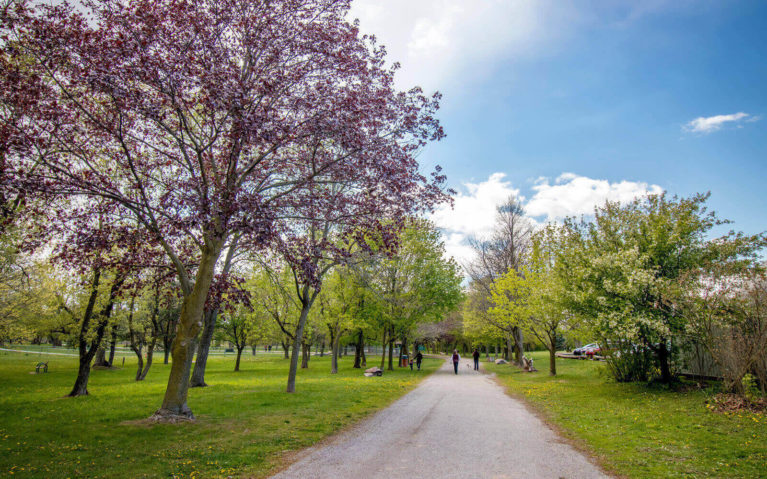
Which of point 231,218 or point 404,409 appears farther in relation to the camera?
point 404,409

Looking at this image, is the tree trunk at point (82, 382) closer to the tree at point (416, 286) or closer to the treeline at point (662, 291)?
the tree at point (416, 286)

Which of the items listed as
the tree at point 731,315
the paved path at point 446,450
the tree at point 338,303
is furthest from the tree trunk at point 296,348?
the tree at point 731,315

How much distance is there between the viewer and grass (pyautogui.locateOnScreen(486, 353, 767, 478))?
6316 millimetres

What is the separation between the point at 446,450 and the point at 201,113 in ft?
30.4

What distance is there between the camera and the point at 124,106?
796cm

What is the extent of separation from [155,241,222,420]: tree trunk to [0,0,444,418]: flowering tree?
0.09 feet

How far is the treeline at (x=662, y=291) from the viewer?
10719 millimetres

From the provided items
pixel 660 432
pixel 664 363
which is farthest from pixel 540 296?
pixel 660 432

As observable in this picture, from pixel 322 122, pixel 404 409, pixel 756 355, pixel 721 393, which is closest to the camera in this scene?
pixel 322 122

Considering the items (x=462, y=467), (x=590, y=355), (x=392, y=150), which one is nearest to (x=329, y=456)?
(x=462, y=467)

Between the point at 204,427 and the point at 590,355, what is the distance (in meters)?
35.2

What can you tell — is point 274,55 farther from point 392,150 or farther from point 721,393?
point 721,393

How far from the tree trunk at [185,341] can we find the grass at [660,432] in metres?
9.23

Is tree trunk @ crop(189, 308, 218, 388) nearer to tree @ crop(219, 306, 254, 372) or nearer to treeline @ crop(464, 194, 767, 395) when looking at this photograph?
tree @ crop(219, 306, 254, 372)
